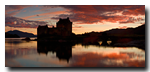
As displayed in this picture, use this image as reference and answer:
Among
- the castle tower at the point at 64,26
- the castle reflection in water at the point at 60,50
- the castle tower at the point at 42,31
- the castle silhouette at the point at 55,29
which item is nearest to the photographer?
the castle reflection in water at the point at 60,50

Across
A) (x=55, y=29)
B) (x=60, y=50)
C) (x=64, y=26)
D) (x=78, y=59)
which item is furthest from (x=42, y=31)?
(x=78, y=59)

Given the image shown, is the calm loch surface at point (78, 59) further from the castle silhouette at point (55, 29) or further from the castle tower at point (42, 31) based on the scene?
the castle tower at point (42, 31)

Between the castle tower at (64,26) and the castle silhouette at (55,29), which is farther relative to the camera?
the castle silhouette at (55,29)

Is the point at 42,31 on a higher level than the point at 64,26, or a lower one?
lower

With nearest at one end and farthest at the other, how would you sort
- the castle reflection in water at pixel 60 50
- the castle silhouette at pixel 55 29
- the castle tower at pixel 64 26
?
the castle reflection in water at pixel 60 50 → the castle tower at pixel 64 26 → the castle silhouette at pixel 55 29

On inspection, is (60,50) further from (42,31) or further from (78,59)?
(42,31)

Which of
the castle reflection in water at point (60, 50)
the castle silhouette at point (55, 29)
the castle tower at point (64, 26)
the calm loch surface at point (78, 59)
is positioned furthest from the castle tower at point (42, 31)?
the calm loch surface at point (78, 59)

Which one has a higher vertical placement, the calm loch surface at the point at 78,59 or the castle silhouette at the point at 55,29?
the castle silhouette at the point at 55,29
